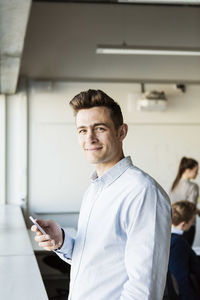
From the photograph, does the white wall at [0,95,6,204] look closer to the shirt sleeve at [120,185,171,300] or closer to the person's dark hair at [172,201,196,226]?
the person's dark hair at [172,201,196,226]

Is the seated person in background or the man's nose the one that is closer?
the man's nose

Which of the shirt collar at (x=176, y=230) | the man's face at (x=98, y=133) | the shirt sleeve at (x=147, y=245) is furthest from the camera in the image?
the shirt collar at (x=176, y=230)

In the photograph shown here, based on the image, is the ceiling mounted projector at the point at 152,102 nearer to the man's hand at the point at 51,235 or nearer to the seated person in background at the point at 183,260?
the seated person in background at the point at 183,260

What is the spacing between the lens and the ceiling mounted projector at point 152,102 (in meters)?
6.51

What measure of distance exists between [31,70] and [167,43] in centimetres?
195

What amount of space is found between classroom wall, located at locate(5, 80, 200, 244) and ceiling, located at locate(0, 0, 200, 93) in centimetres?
A: 19

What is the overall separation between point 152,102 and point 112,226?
5238 millimetres

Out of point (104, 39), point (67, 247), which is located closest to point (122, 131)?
point (67, 247)

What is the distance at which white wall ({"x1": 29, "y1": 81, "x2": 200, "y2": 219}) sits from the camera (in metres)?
6.46

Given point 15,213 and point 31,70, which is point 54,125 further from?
point 15,213

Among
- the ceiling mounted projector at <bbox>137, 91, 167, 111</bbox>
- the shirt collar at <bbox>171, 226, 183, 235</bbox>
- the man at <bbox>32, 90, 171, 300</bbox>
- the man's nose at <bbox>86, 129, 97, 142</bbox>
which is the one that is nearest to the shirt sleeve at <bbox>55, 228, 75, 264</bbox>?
the man at <bbox>32, 90, 171, 300</bbox>

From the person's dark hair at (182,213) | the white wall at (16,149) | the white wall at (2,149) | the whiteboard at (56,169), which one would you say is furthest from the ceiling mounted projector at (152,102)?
the person's dark hair at (182,213)

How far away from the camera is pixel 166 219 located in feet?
4.43

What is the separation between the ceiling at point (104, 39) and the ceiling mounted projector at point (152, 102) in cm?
29
